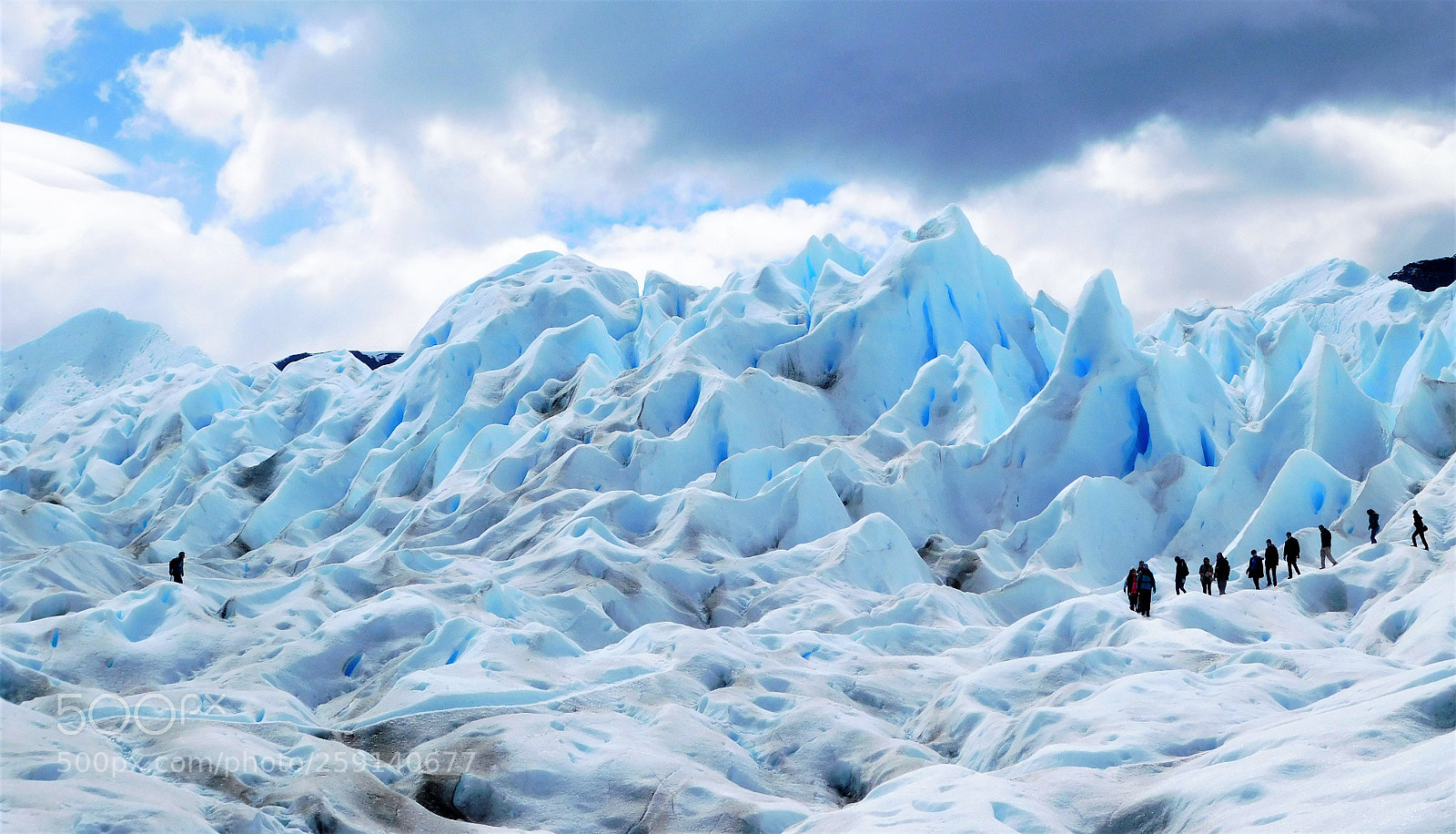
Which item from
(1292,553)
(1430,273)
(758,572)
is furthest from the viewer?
(1430,273)

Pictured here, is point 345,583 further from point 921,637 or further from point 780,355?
point 780,355

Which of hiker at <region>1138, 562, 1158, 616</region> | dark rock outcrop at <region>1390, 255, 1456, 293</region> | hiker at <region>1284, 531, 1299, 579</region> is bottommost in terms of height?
hiker at <region>1138, 562, 1158, 616</region>

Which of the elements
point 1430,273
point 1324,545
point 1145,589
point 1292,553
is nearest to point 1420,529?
point 1324,545

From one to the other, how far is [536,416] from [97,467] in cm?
2205

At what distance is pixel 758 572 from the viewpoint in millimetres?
25562

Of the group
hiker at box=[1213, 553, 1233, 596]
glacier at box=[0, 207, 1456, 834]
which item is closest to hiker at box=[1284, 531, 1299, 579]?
glacier at box=[0, 207, 1456, 834]

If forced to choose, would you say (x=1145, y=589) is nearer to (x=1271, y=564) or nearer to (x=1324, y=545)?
(x=1271, y=564)

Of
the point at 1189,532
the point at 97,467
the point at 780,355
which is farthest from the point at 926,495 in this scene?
the point at 97,467

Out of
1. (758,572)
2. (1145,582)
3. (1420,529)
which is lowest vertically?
(1145,582)

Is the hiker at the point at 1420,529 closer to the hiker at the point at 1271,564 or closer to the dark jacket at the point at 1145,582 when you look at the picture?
the hiker at the point at 1271,564

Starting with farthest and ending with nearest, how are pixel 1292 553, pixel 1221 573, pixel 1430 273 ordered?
pixel 1430 273, pixel 1292 553, pixel 1221 573

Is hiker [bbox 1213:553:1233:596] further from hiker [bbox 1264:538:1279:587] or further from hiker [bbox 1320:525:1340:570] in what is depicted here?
hiker [bbox 1320:525:1340:570]

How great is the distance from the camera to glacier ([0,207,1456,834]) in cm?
1044

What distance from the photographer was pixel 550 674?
15.6 meters
